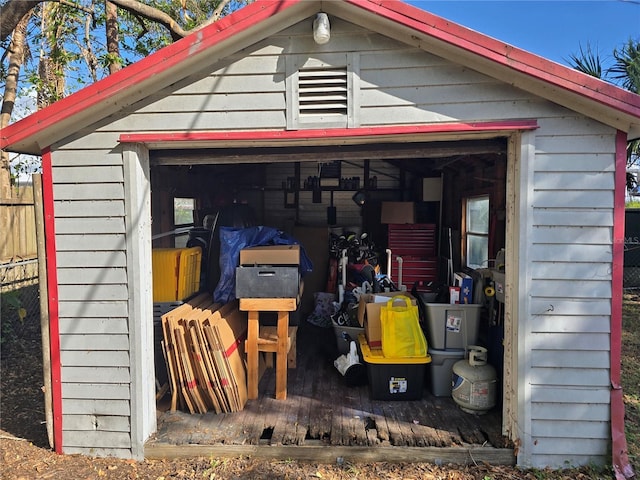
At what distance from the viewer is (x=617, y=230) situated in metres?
2.83

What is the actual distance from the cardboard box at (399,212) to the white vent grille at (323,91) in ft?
15.5

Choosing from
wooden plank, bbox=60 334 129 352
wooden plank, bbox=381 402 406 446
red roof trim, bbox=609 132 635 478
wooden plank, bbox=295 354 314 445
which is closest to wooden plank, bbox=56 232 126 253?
wooden plank, bbox=60 334 129 352

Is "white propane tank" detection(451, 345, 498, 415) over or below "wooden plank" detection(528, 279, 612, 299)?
below

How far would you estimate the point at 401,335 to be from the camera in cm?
370

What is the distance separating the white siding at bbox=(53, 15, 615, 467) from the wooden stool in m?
1.13

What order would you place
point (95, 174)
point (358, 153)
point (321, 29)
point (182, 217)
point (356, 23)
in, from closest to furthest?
point (321, 29), point (356, 23), point (95, 174), point (358, 153), point (182, 217)

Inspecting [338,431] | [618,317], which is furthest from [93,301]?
[618,317]

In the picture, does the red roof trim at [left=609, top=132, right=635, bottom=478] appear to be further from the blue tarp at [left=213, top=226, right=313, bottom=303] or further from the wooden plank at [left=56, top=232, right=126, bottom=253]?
the wooden plank at [left=56, top=232, right=126, bottom=253]

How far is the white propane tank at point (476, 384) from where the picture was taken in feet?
11.2

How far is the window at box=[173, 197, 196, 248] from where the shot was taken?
676cm

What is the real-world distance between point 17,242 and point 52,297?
4927mm

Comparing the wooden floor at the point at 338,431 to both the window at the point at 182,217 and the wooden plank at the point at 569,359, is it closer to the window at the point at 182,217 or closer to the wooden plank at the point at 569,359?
the wooden plank at the point at 569,359

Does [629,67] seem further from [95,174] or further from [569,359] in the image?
[95,174]

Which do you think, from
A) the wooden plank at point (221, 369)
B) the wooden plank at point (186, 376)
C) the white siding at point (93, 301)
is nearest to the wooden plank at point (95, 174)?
the white siding at point (93, 301)
